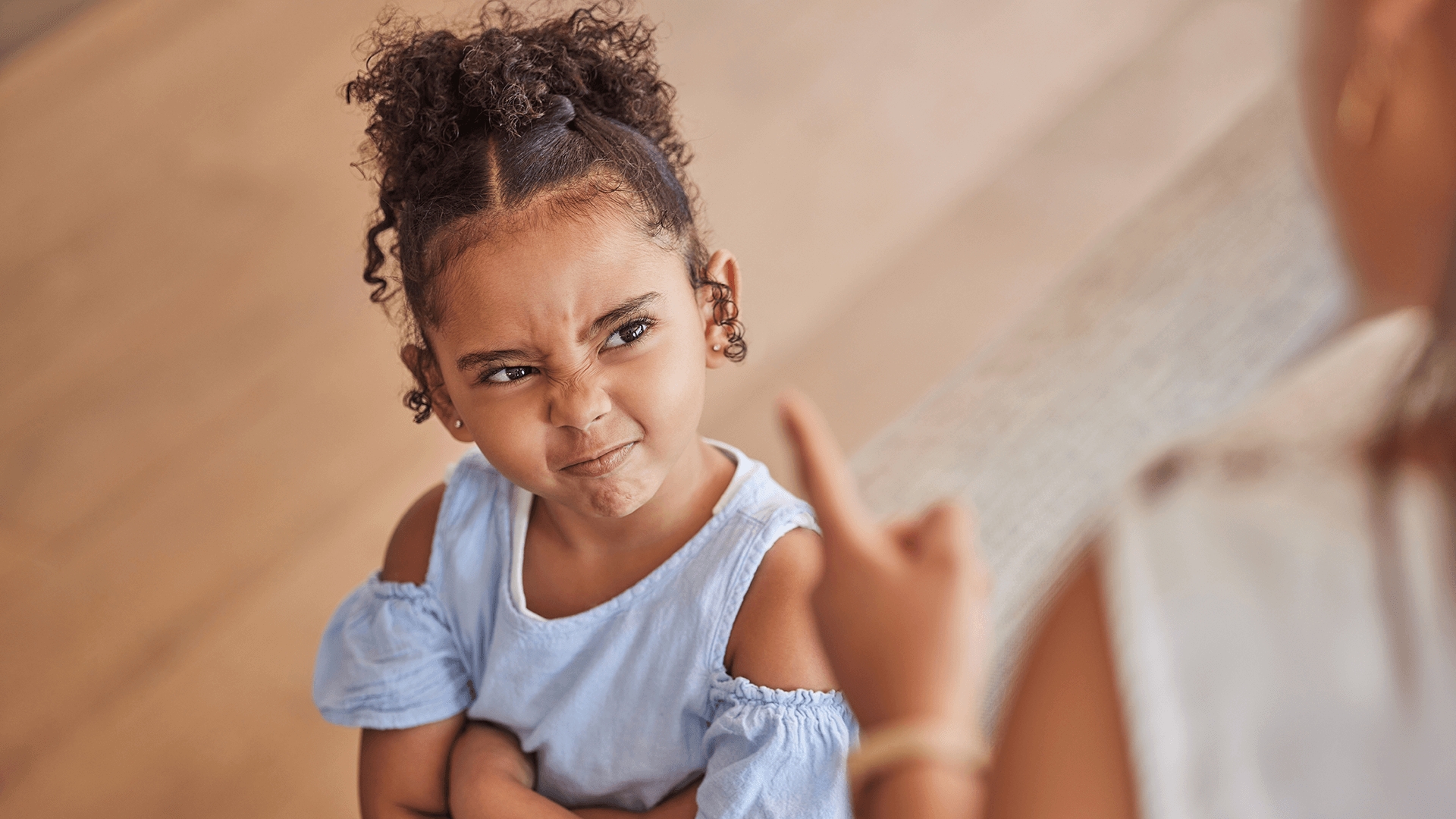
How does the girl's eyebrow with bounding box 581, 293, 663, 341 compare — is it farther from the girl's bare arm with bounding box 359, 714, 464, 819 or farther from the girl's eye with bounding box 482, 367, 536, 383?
the girl's bare arm with bounding box 359, 714, 464, 819

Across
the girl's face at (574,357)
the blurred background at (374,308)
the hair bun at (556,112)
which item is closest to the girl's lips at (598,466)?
the girl's face at (574,357)

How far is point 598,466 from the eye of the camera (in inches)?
30.1

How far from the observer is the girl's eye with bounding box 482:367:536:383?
2.54 ft

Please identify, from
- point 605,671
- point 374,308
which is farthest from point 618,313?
point 374,308

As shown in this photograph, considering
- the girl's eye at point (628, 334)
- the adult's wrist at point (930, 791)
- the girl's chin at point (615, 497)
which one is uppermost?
the girl's eye at point (628, 334)

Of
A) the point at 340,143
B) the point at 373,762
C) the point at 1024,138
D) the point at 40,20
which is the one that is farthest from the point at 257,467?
the point at 1024,138

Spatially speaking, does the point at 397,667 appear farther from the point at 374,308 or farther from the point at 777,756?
the point at 374,308

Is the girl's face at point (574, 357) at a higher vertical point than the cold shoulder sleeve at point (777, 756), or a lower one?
higher

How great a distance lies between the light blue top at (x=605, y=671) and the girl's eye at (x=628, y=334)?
0.15 meters

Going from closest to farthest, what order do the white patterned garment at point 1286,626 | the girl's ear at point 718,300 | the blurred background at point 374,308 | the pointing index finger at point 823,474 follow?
the white patterned garment at point 1286,626 < the pointing index finger at point 823,474 < the girl's ear at point 718,300 < the blurred background at point 374,308

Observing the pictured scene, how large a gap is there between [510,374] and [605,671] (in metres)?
0.24

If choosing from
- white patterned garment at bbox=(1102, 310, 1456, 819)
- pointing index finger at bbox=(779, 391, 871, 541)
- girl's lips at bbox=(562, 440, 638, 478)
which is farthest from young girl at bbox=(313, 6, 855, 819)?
white patterned garment at bbox=(1102, 310, 1456, 819)

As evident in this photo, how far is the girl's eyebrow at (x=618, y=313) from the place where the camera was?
2.48 feet

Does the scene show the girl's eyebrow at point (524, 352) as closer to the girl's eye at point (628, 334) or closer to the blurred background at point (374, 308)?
the girl's eye at point (628, 334)
